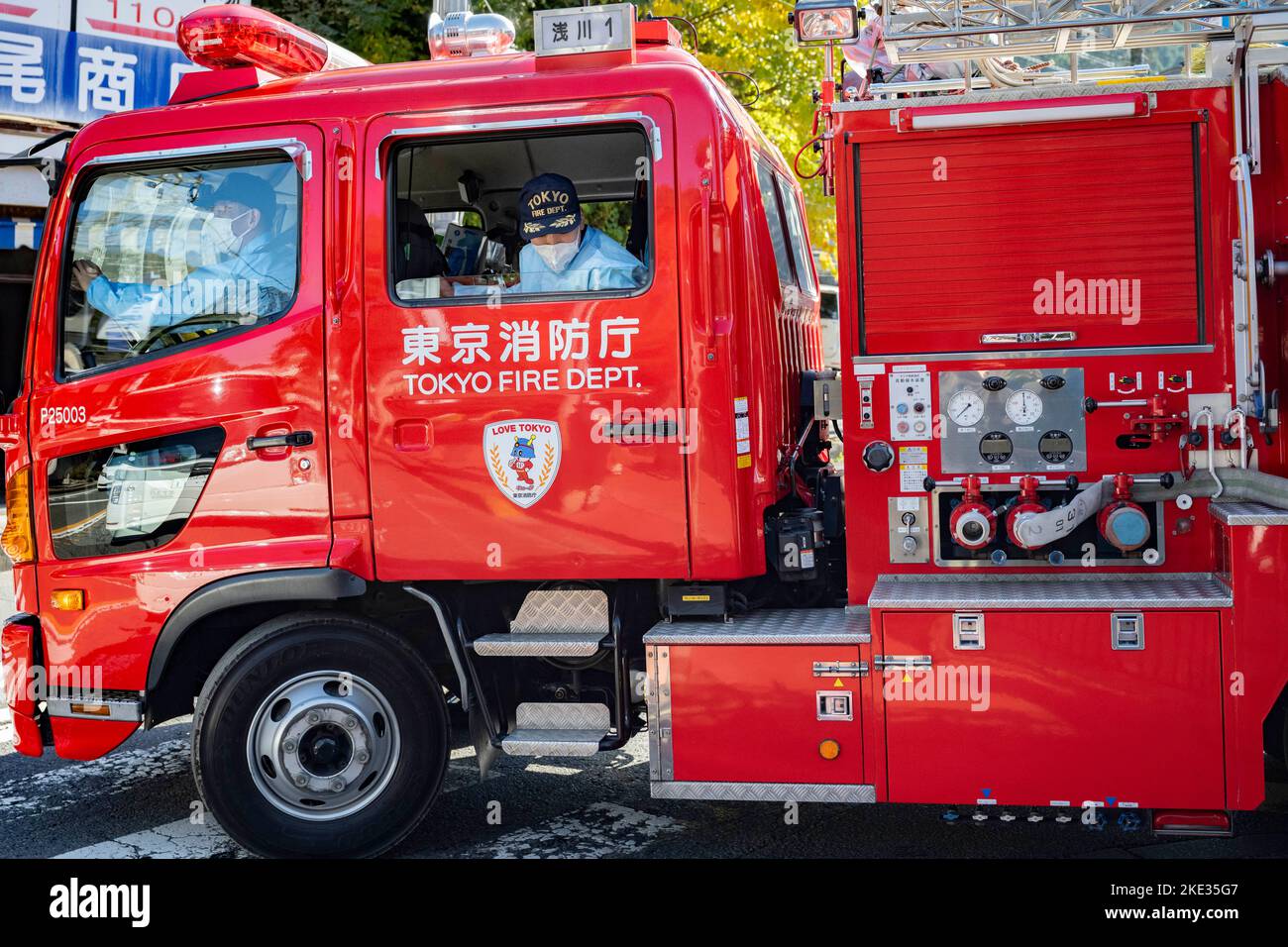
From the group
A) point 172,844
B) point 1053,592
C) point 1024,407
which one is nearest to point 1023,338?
point 1024,407

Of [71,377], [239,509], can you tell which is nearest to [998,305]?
[239,509]

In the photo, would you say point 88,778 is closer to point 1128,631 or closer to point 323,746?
point 323,746

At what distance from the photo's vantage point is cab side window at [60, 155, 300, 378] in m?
4.70

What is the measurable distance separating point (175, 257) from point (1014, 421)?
310 centimetres

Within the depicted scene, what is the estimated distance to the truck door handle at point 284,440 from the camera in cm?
463

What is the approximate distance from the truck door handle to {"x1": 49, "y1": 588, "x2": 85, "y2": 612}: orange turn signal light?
886 mm

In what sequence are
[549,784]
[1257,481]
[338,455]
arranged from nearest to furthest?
[1257,481] < [338,455] < [549,784]

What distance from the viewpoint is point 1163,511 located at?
4.41m

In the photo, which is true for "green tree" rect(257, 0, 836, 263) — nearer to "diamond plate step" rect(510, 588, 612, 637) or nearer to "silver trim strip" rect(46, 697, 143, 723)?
"diamond plate step" rect(510, 588, 612, 637)

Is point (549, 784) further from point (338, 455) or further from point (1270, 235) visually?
point (1270, 235)

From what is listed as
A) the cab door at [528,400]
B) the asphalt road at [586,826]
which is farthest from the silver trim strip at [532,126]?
the asphalt road at [586,826]

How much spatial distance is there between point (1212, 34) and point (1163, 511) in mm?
1624

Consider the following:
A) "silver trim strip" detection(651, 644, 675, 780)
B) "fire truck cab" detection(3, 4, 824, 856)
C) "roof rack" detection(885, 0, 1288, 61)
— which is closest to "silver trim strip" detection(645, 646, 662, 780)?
"silver trim strip" detection(651, 644, 675, 780)

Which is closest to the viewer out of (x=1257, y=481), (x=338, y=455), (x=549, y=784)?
(x=1257, y=481)
